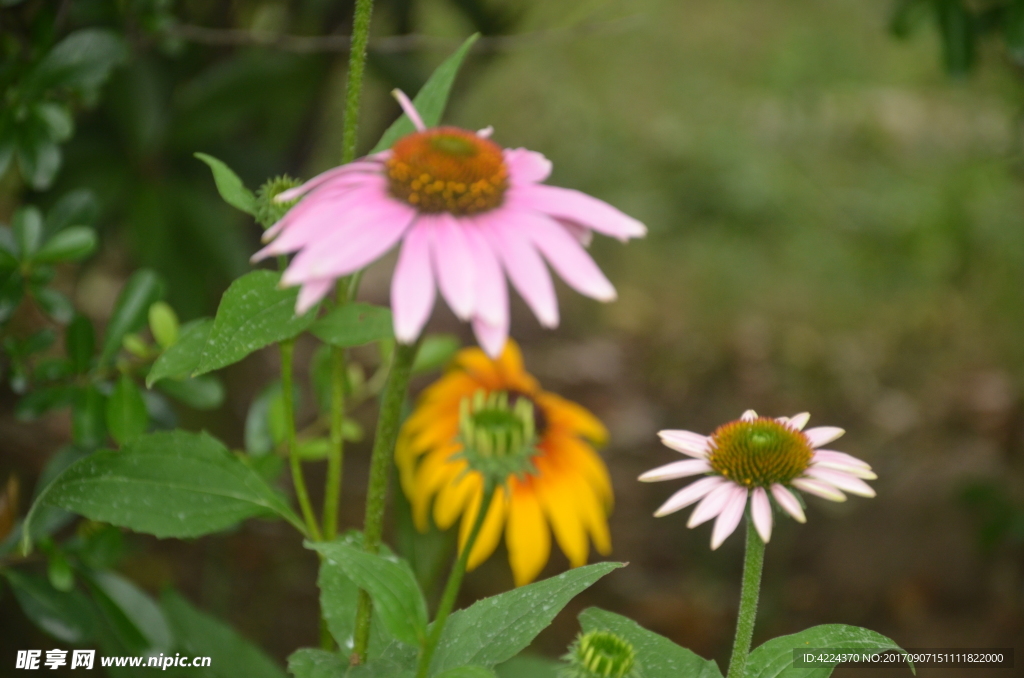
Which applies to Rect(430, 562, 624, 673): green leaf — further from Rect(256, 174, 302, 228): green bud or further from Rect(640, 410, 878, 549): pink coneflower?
Rect(256, 174, 302, 228): green bud

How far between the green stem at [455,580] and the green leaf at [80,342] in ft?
1.54

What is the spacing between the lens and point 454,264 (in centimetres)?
41

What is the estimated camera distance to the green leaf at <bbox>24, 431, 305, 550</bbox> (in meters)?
0.58

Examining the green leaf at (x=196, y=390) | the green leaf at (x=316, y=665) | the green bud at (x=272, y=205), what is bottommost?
the green leaf at (x=316, y=665)

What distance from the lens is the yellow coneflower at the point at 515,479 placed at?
3.23 ft

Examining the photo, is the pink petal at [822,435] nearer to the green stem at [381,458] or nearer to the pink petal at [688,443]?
the pink petal at [688,443]

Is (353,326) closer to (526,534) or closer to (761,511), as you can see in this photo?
(761,511)

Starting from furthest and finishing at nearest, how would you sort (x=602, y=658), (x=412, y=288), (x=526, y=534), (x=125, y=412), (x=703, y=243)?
(x=703, y=243), (x=526, y=534), (x=125, y=412), (x=602, y=658), (x=412, y=288)

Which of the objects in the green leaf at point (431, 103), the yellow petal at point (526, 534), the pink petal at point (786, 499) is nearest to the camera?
the pink petal at point (786, 499)

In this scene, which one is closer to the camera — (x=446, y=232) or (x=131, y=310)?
(x=446, y=232)

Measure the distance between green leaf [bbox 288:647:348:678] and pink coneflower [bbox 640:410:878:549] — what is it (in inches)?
8.7

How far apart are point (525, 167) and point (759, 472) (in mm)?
230

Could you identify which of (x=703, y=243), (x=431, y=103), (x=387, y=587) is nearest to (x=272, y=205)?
(x=431, y=103)

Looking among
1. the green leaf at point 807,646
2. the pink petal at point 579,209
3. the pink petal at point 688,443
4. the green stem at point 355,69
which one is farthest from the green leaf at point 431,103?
the green leaf at point 807,646
